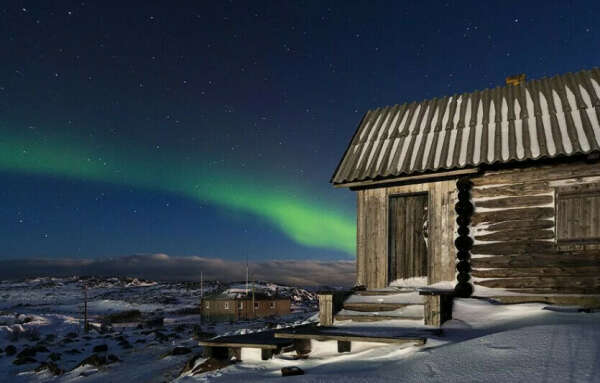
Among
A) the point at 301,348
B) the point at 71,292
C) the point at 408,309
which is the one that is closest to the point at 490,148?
the point at 408,309

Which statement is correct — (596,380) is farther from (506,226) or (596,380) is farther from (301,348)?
(506,226)

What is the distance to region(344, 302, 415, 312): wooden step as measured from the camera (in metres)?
9.91

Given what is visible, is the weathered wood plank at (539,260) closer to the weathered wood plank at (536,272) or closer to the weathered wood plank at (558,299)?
the weathered wood plank at (536,272)

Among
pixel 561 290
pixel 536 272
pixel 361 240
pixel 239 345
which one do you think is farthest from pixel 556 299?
pixel 239 345

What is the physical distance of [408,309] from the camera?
9727 millimetres

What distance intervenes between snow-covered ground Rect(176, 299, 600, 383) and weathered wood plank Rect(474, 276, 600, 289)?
43.2 inches

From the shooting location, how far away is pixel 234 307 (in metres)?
56.5


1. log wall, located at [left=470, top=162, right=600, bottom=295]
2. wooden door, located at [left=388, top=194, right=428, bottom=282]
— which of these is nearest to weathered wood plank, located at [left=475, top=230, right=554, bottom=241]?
log wall, located at [left=470, top=162, right=600, bottom=295]

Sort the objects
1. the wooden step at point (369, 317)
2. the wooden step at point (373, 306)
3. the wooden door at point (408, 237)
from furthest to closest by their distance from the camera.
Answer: the wooden door at point (408, 237) → the wooden step at point (373, 306) → the wooden step at point (369, 317)

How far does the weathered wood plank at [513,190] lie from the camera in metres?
10.5

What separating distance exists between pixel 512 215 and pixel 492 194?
67 cm

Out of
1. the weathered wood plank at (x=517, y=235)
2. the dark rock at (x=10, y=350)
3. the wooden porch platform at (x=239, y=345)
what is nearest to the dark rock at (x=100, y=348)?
the dark rock at (x=10, y=350)

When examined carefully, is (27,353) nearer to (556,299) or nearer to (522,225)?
(522,225)

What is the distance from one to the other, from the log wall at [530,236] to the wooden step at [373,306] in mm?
2286
